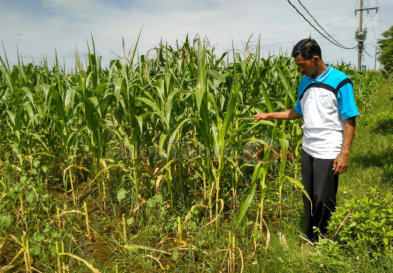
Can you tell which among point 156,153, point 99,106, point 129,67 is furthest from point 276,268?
point 129,67

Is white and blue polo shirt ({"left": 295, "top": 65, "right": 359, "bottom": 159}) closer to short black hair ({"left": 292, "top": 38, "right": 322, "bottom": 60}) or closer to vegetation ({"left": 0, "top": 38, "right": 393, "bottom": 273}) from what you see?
short black hair ({"left": 292, "top": 38, "right": 322, "bottom": 60})

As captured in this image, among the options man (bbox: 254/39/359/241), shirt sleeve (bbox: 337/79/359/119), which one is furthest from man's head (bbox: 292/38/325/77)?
shirt sleeve (bbox: 337/79/359/119)

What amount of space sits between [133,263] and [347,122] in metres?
1.62

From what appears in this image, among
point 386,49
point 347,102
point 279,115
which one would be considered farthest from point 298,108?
point 386,49

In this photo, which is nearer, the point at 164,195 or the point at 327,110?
the point at 327,110

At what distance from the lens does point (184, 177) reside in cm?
272

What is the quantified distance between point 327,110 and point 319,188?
0.52 meters

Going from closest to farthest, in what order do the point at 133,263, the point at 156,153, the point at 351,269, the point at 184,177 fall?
the point at 351,269 → the point at 133,263 → the point at 156,153 → the point at 184,177

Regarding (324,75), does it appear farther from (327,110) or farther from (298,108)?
(298,108)

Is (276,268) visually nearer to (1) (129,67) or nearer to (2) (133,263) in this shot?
(2) (133,263)

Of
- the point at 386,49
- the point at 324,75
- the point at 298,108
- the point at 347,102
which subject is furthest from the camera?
the point at 386,49

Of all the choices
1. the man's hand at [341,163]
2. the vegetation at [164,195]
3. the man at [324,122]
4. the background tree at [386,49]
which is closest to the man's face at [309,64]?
the man at [324,122]

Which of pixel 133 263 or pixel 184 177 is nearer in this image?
pixel 133 263

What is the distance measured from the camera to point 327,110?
1.84 m
